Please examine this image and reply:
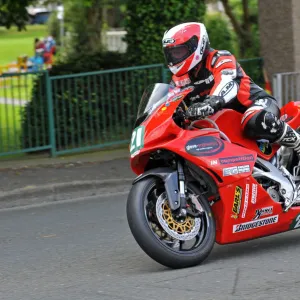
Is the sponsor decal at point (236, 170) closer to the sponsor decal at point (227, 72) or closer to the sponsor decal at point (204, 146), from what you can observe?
the sponsor decal at point (204, 146)

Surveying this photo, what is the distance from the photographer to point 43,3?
1769cm

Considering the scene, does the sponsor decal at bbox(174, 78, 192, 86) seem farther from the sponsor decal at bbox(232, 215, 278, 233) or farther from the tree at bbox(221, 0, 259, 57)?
the tree at bbox(221, 0, 259, 57)

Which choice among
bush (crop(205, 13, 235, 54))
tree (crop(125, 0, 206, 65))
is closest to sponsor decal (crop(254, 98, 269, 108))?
tree (crop(125, 0, 206, 65))

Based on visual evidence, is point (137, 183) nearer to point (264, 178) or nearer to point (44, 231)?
point (264, 178)

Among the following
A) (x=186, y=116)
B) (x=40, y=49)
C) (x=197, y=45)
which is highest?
(x=197, y=45)

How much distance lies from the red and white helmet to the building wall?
287 inches

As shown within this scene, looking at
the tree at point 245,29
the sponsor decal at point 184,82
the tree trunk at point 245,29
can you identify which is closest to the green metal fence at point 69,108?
the tree at point 245,29

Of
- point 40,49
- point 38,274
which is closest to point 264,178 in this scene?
point 38,274

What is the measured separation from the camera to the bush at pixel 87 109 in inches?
502

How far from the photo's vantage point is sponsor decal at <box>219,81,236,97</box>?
6.10m

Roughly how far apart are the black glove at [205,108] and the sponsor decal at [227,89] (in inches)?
2.3

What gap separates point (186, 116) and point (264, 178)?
83 centimetres

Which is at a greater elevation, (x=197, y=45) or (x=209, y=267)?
(x=197, y=45)

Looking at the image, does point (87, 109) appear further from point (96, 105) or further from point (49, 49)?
point (49, 49)
